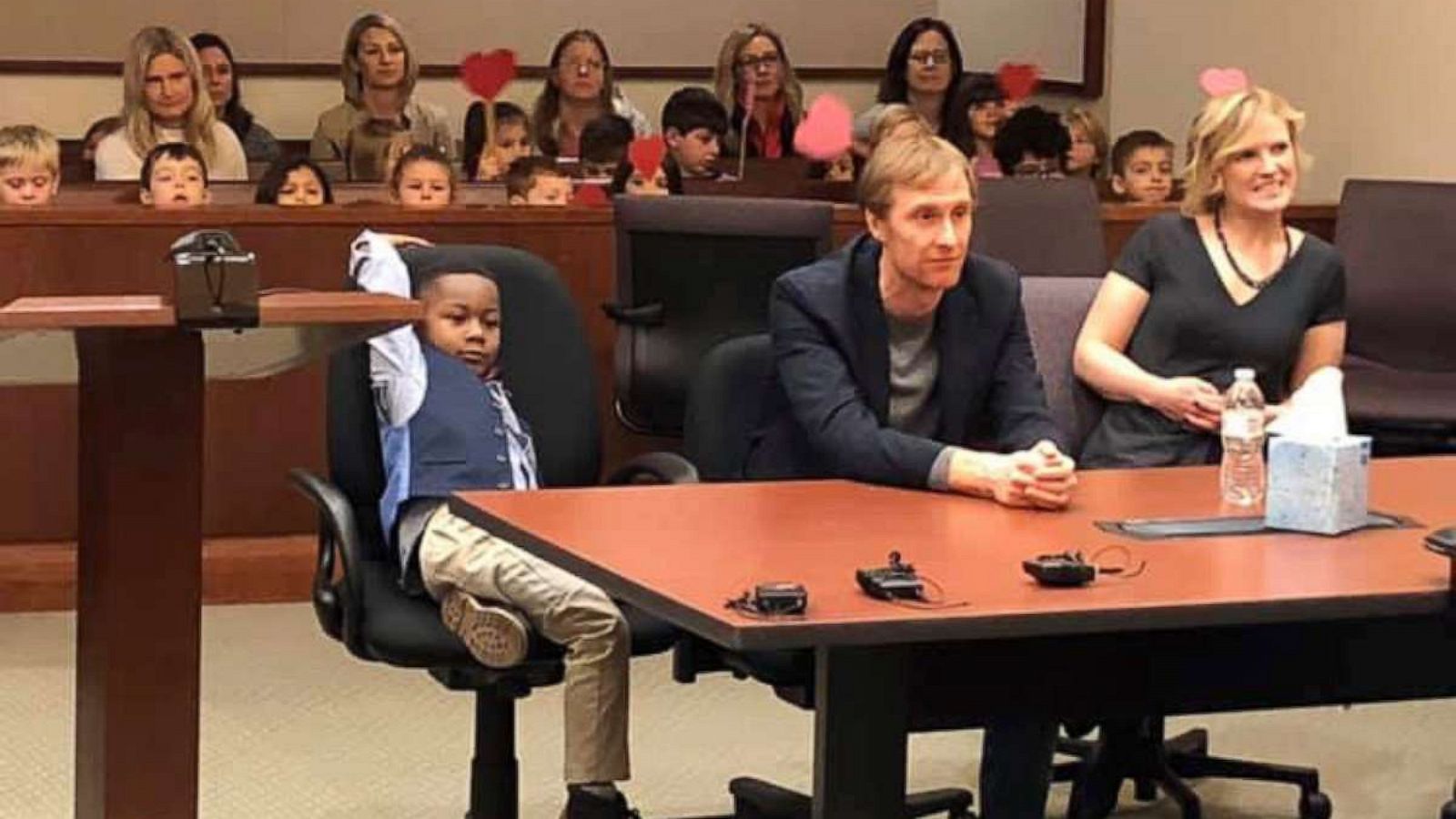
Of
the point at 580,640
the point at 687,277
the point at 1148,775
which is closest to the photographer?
the point at 580,640

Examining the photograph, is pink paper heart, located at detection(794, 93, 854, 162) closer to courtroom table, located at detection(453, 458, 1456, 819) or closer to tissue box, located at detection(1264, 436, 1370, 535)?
courtroom table, located at detection(453, 458, 1456, 819)

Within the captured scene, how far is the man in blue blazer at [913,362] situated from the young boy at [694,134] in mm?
3333

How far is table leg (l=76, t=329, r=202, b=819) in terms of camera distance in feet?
9.36

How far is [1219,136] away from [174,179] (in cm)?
277

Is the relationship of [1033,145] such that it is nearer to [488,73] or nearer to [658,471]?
[488,73]

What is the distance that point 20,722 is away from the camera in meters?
4.94

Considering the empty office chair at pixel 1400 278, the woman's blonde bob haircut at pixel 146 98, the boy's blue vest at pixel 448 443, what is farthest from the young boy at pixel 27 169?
the empty office chair at pixel 1400 278

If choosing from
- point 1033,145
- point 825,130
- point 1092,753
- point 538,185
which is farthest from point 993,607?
point 1033,145

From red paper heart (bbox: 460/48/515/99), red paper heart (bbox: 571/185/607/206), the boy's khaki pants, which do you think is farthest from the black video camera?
red paper heart (bbox: 460/48/515/99)

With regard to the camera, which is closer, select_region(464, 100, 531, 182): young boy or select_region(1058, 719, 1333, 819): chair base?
select_region(1058, 719, 1333, 819): chair base

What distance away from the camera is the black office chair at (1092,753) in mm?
4316

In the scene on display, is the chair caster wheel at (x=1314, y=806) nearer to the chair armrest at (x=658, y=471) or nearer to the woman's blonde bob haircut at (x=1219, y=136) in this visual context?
the woman's blonde bob haircut at (x=1219, y=136)

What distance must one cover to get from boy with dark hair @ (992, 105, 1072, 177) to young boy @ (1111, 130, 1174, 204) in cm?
20

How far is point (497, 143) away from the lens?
294 inches
